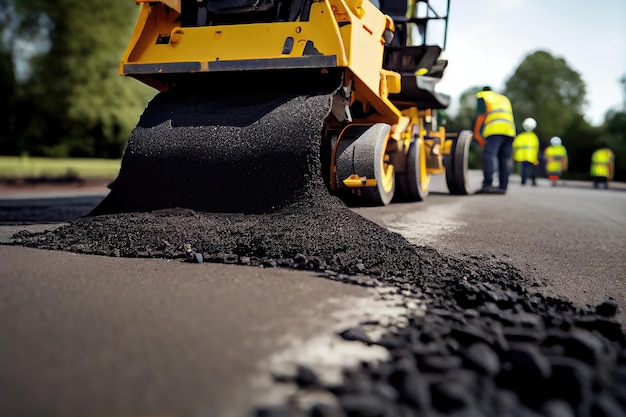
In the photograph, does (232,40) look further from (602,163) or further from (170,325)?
(602,163)

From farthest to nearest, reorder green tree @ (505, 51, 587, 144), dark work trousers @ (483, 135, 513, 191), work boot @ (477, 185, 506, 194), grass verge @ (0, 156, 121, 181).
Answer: green tree @ (505, 51, 587, 144)
grass verge @ (0, 156, 121, 181)
work boot @ (477, 185, 506, 194)
dark work trousers @ (483, 135, 513, 191)

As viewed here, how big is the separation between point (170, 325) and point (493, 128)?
8.32m

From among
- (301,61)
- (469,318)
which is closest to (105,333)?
(469,318)

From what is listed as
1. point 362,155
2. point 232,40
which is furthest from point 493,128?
point 232,40

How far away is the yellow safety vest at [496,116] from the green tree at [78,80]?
1377cm

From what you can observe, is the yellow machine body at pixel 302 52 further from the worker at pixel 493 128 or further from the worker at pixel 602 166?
the worker at pixel 602 166

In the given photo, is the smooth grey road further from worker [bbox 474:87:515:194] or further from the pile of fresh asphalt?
worker [bbox 474:87:515:194]

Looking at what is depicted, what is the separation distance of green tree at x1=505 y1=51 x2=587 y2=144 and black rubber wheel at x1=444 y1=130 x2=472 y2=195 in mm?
36625

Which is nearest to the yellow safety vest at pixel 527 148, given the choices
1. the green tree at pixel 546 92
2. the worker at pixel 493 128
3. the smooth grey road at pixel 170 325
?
the worker at pixel 493 128

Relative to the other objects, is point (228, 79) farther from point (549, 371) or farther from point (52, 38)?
point (52, 38)

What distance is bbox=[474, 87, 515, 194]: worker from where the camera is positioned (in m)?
9.11

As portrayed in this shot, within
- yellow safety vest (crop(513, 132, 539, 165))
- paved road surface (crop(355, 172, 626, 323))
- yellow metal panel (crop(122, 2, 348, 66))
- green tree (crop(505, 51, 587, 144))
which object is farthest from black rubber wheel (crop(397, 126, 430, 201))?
green tree (crop(505, 51, 587, 144))

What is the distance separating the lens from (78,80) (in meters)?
17.6

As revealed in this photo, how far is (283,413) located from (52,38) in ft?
64.5
